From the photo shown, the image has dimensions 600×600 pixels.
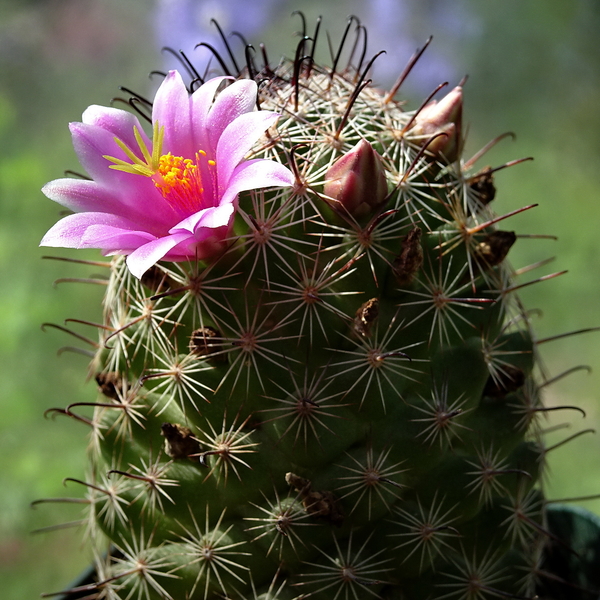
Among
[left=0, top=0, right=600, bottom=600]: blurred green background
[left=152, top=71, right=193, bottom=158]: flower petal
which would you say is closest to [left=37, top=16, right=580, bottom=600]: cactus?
[left=152, top=71, right=193, bottom=158]: flower petal

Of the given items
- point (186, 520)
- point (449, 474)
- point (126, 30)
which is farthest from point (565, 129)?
point (186, 520)

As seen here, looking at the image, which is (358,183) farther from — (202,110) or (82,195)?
(82,195)

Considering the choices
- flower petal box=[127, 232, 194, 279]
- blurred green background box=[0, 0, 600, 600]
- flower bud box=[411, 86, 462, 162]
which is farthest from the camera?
blurred green background box=[0, 0, 600, 600]

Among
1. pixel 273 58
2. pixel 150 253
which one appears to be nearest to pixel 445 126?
pixel 150 253

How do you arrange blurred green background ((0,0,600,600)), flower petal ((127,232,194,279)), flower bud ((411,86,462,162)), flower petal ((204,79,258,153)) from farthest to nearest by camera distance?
1. blurred green background ((0,0,600,600))
2. flower bud ((411,86,462,162))
3. flower petal ((204,79,258,153))
4. flower petal ((127,232,194,279))

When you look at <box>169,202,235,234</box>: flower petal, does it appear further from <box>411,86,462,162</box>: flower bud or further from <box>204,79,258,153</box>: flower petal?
<box>411,86,462,162</box>: flower bud

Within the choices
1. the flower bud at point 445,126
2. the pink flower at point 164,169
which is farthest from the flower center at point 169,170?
the flower bud at point 445,126
